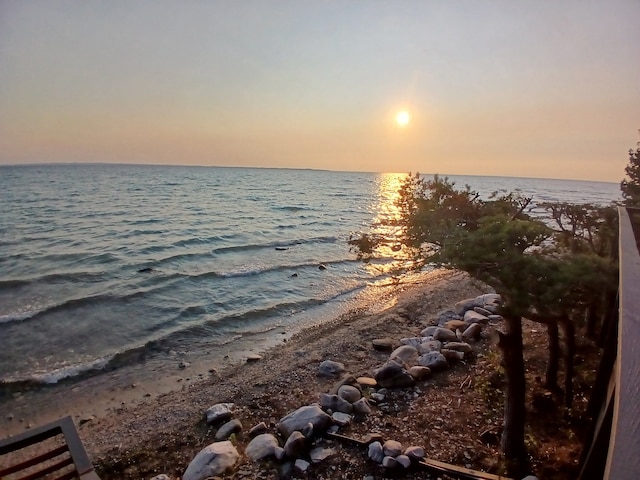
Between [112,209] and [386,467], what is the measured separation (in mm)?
37057

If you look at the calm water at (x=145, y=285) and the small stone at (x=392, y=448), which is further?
the calm water at (x=145, y=285)

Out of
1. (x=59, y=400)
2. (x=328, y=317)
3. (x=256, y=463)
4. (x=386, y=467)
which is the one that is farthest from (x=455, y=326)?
(x=59, y=400)

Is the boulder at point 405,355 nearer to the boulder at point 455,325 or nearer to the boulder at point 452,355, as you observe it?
the boulder at point 452,355

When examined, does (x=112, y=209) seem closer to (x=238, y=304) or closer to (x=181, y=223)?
(x=181, y=223)

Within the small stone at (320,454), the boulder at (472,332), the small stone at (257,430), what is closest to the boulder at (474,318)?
the boulder at (472,332)

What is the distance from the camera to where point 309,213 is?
39.8m

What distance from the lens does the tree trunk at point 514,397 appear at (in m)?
5.26

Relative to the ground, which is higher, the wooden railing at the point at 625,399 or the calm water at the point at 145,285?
the wooden railing at the point at 625,399

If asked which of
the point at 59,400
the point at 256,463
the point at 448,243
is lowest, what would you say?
the point at 59,400

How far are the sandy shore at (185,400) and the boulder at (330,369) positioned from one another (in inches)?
8.6

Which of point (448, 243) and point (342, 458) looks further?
point (342, 458)

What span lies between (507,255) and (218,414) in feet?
18.7

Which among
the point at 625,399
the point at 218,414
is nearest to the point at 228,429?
the point at 218,414

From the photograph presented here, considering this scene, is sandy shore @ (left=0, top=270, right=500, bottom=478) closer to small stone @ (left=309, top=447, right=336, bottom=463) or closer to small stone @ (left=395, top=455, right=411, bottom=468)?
small stone @ (left=309, top=447, right=336, bottom=463)
